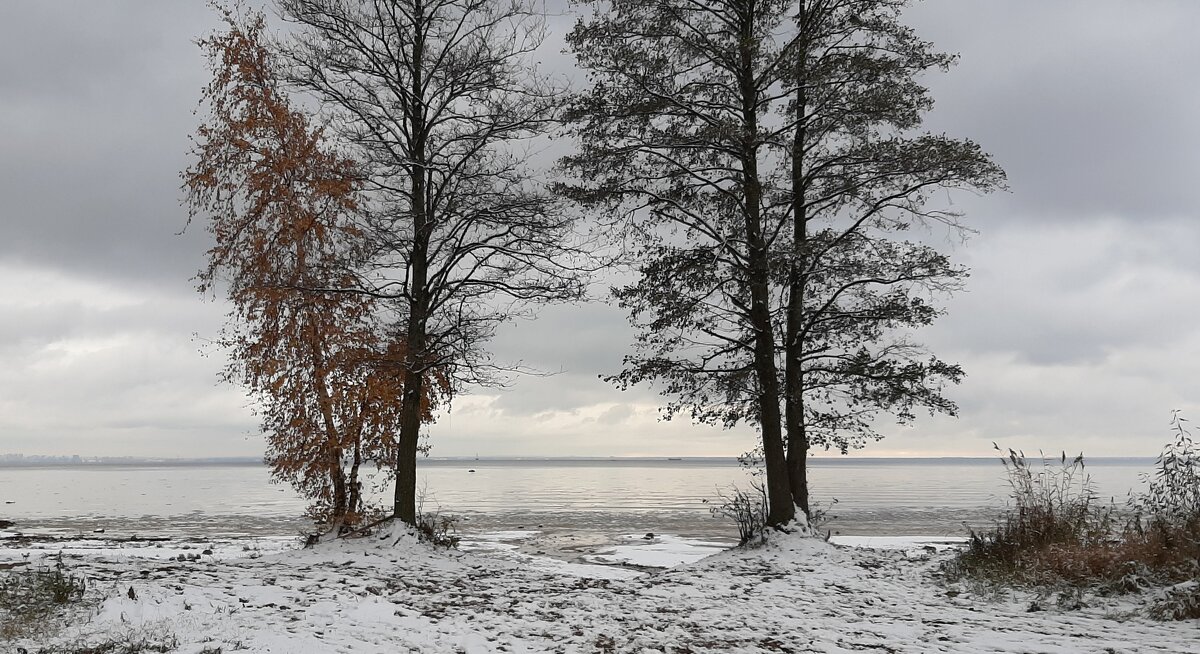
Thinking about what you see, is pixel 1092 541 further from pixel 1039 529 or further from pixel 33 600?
pixel 33 600

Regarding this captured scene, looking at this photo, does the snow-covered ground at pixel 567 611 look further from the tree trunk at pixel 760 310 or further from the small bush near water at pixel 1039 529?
the tree trunk at pixel 760 310

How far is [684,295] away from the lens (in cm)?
1464

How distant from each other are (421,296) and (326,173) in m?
3.20

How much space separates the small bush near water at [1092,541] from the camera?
880 cm

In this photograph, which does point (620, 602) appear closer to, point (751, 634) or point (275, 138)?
point (751, 634)

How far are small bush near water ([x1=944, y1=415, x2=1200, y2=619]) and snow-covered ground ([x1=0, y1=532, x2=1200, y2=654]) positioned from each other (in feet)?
1.79

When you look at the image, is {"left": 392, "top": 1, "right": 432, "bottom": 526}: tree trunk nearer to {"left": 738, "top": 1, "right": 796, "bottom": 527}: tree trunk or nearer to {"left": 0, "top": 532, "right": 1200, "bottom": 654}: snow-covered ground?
{"left": 0, "top": 532, "right": 1200, "bottom": 654}: snow-covered ground

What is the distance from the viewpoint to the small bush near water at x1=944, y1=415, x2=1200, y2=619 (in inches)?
347

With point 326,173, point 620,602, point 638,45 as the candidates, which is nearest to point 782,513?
point 620,602

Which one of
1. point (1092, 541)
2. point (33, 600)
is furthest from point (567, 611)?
point (1092, 541)

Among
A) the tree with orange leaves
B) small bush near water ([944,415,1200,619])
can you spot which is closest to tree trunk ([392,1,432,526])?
the tree with orange leaves

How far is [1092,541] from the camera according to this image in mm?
10406

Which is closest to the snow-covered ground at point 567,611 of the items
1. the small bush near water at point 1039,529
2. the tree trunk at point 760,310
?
the small bush near water at point 1039,529

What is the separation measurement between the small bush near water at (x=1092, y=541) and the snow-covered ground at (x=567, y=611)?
546 millimetres
